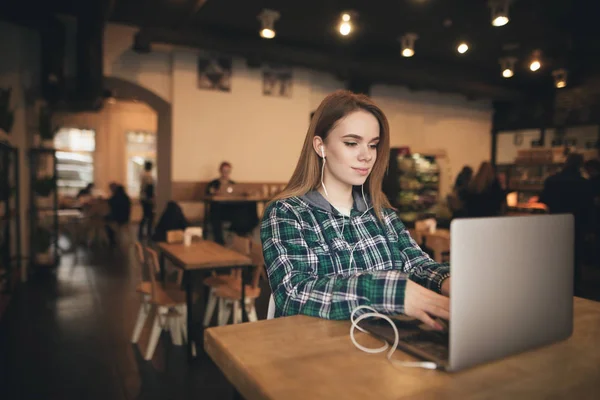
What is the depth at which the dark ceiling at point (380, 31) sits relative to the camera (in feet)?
19.6

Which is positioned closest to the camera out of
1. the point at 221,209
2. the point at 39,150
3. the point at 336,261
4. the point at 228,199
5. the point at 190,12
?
the point at 336,261

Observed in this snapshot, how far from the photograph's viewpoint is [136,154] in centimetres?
1319

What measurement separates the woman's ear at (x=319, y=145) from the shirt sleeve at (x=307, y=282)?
23 centimetres

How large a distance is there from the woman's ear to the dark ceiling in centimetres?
485

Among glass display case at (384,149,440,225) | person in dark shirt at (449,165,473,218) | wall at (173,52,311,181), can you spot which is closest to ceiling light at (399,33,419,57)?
wall at (173,52,311,181)

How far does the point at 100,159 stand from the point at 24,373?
10511 millimetres

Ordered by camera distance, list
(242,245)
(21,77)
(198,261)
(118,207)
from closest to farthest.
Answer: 1. (198,261)
2. (242,245)
3. (21,77)
4. (118,207)

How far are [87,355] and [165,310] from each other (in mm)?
658

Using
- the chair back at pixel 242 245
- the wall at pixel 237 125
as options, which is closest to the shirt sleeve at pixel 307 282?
the chair back at pixel 242 245

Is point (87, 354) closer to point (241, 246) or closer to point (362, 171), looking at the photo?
point (241, 246)

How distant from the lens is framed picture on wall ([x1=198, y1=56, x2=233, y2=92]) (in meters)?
7.58

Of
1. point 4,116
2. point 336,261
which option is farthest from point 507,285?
point 4,116

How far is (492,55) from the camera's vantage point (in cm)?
811

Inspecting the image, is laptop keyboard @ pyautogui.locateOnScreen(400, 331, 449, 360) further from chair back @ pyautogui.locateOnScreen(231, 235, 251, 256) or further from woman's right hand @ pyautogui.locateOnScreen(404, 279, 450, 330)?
chair back @ pyautogui.locateOnScreen(231, 235, 251, 256)
